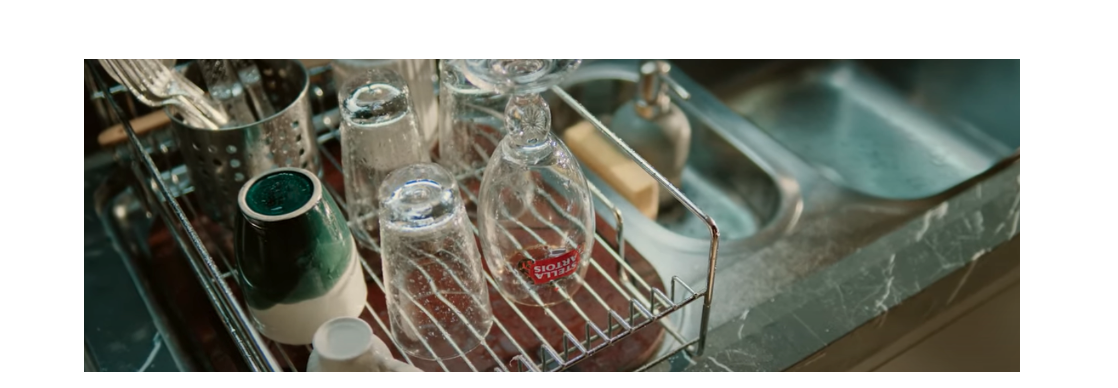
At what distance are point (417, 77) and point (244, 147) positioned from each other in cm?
→ 19

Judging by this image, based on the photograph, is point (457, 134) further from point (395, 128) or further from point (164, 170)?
point (164, 170)

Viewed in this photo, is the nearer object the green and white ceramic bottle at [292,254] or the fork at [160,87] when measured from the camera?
the green and white ceramic bottle at [292,254]

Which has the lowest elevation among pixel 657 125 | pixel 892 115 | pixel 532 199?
pixel 892 115

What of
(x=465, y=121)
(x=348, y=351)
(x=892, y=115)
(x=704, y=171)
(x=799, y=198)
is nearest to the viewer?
(x=348, y=351)

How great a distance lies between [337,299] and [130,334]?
0.25 metres

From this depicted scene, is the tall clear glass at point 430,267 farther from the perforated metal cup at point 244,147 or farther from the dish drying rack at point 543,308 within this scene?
the perforated metal cup at point 244,147

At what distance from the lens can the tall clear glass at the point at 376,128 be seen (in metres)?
0.91

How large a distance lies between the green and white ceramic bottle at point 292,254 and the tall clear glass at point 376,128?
0.08 meters

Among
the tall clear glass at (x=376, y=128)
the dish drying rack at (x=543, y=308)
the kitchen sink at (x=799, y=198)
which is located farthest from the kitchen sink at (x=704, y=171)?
the tall clear glass at (x=376, y=128)

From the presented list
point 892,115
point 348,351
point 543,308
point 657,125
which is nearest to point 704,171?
point 657,125

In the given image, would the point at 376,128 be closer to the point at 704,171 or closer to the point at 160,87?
the point at 160,87

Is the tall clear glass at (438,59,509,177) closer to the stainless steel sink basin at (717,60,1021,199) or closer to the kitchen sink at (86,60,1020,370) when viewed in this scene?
the kitchen sink at (86,60,1020,370)

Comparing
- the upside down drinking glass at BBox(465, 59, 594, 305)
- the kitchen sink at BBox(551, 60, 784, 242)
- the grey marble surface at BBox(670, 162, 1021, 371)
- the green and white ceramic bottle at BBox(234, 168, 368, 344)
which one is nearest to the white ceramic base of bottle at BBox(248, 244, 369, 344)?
the green and white ceramic bottle at BBox(234, 168, 368, 344)

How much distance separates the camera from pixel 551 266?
885 mm
